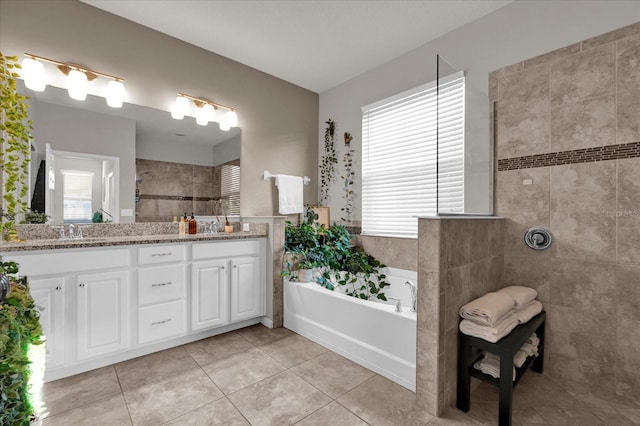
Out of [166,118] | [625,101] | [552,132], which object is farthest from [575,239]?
[166,118]

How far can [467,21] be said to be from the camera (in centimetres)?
247

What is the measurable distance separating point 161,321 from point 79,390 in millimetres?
562

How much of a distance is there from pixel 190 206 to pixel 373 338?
1975 mm

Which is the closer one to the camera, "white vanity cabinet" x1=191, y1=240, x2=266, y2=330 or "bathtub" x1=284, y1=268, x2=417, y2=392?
"bathtub" x1=284, y1=268, x2=417, y2=392

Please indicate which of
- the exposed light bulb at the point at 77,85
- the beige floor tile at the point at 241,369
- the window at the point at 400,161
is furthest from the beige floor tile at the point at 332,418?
the exposed light bulb at the point at 77,85

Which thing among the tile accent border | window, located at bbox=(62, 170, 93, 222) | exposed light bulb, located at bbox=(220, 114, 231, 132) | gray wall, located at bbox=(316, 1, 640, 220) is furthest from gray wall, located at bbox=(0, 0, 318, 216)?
the tile accent border

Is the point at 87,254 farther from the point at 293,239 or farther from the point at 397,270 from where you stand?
the point at 397,270

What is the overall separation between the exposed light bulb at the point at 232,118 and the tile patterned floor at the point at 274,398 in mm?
2140

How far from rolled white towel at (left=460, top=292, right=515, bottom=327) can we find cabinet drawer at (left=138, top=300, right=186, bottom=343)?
1.96 meters

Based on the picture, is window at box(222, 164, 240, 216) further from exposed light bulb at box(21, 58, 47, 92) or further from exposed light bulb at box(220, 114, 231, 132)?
exposed light bulb at box(21, 58, 47, 92)

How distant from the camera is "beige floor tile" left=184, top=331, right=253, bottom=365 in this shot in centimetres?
218

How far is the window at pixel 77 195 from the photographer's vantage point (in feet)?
7.38

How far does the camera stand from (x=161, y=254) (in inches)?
87.5

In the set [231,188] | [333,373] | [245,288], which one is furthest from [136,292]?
[333,373]
